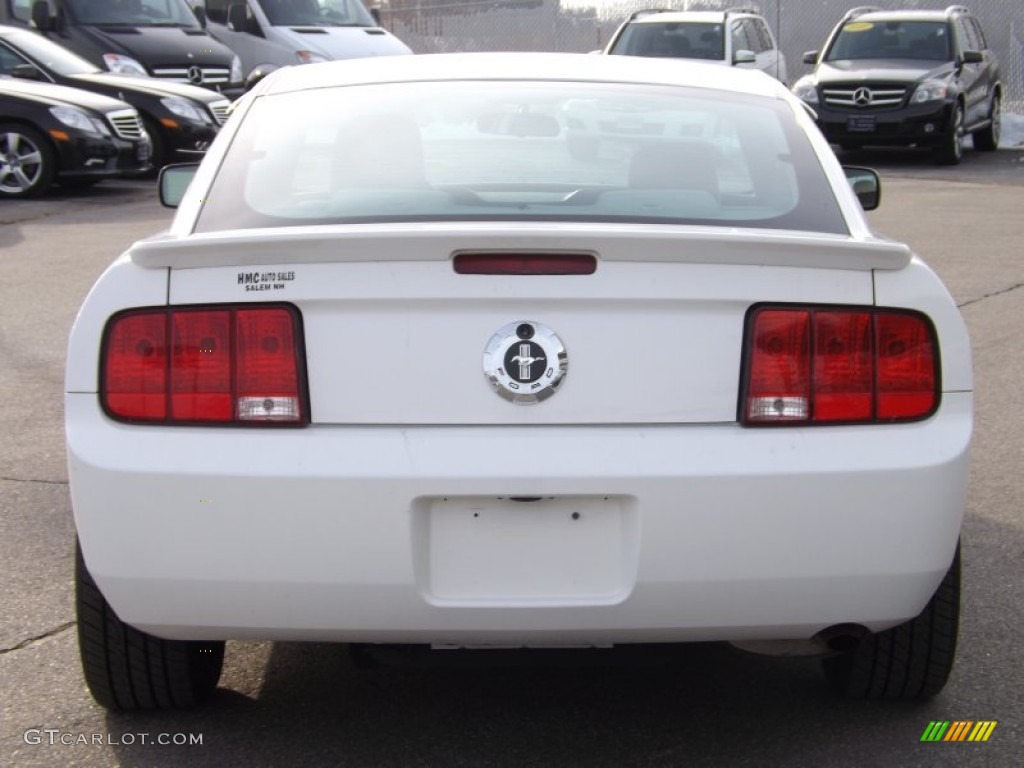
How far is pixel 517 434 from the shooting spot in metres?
3.20

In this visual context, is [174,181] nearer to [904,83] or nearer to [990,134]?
[904,83]

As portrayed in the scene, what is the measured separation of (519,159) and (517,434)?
1.09 meters

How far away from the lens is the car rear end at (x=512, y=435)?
126 inches

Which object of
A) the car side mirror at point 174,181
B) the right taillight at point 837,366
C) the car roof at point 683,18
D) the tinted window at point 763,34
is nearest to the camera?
the right taillight at point 837,366

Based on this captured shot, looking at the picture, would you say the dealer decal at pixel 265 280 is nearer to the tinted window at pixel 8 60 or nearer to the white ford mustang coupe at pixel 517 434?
the white ford mustang coupe at pixel 517 434

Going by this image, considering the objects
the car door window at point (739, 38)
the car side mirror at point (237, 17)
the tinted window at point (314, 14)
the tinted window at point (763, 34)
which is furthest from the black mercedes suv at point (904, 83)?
the car side mirror at point (237, 17)

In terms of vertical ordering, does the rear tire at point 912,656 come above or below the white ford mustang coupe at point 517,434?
below

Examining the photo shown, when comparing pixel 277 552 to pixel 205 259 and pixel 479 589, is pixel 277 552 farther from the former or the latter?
pixel 205 259

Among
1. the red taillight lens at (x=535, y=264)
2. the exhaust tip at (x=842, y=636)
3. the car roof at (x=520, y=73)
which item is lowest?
the exhaust tip at (x=842, y=636)

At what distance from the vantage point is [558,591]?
3.25 m

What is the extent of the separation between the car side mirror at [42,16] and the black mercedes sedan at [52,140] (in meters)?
3.20

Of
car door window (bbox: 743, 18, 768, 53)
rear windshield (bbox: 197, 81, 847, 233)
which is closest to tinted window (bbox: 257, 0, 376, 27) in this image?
car door window (bbox: 743, 18, 768, 53)

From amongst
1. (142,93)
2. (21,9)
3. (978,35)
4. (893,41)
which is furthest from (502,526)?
(978,35)

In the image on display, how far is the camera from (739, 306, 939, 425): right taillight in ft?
10.8
